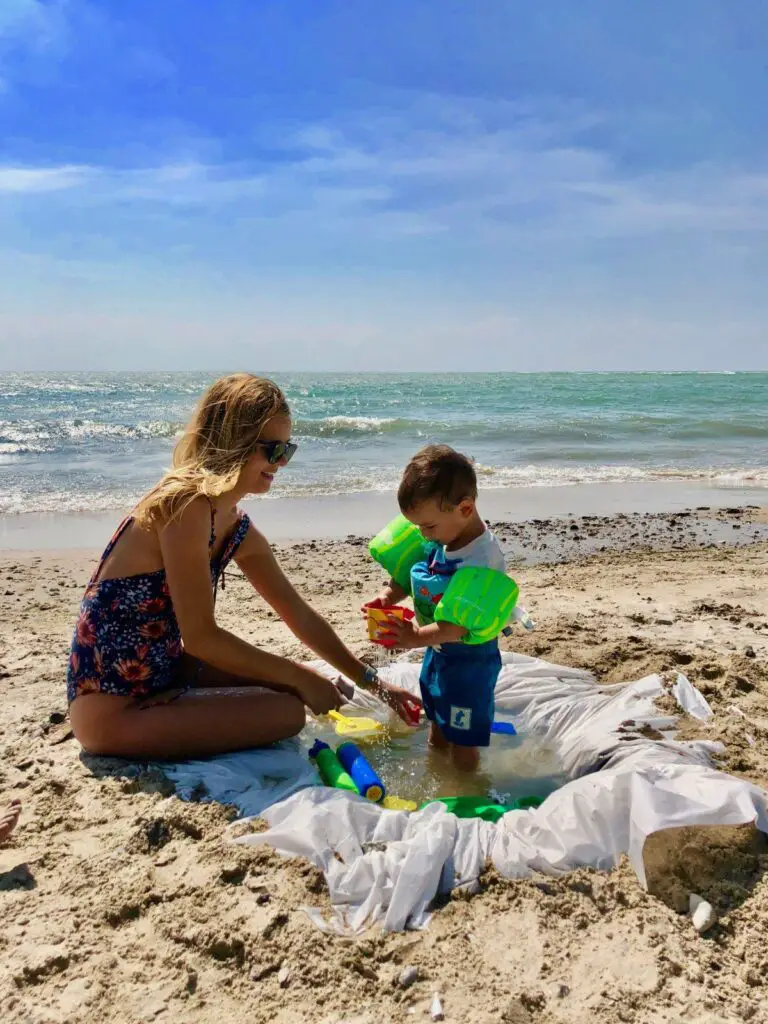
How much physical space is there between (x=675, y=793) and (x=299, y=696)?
1600mm

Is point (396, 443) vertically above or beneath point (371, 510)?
above

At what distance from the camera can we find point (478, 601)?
10.3ft

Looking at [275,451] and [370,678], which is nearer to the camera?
[275,451]

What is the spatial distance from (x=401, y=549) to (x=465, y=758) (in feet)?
3.40

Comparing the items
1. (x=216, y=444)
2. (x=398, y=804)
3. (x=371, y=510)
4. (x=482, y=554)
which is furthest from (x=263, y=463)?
(x=371, y=510)

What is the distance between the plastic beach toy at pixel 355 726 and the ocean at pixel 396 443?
692 centimetres

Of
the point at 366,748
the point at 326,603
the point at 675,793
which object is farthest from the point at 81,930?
the point at 326,603

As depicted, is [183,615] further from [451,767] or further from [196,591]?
[451,767]

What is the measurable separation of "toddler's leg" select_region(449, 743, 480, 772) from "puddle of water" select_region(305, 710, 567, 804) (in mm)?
35

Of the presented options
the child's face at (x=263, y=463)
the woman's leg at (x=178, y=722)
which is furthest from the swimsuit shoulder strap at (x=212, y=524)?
the woman's leg at (x=178, y=722)

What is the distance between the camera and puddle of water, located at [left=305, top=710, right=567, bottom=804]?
3387mm

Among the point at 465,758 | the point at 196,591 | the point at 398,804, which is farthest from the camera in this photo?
the point at 465,758

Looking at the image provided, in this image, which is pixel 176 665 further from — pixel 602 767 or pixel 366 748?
pixel 602 767

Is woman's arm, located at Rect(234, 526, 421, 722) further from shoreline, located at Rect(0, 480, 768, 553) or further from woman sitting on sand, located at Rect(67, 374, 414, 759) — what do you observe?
shoreline, located at Rect(0, 480, 768, 553)
